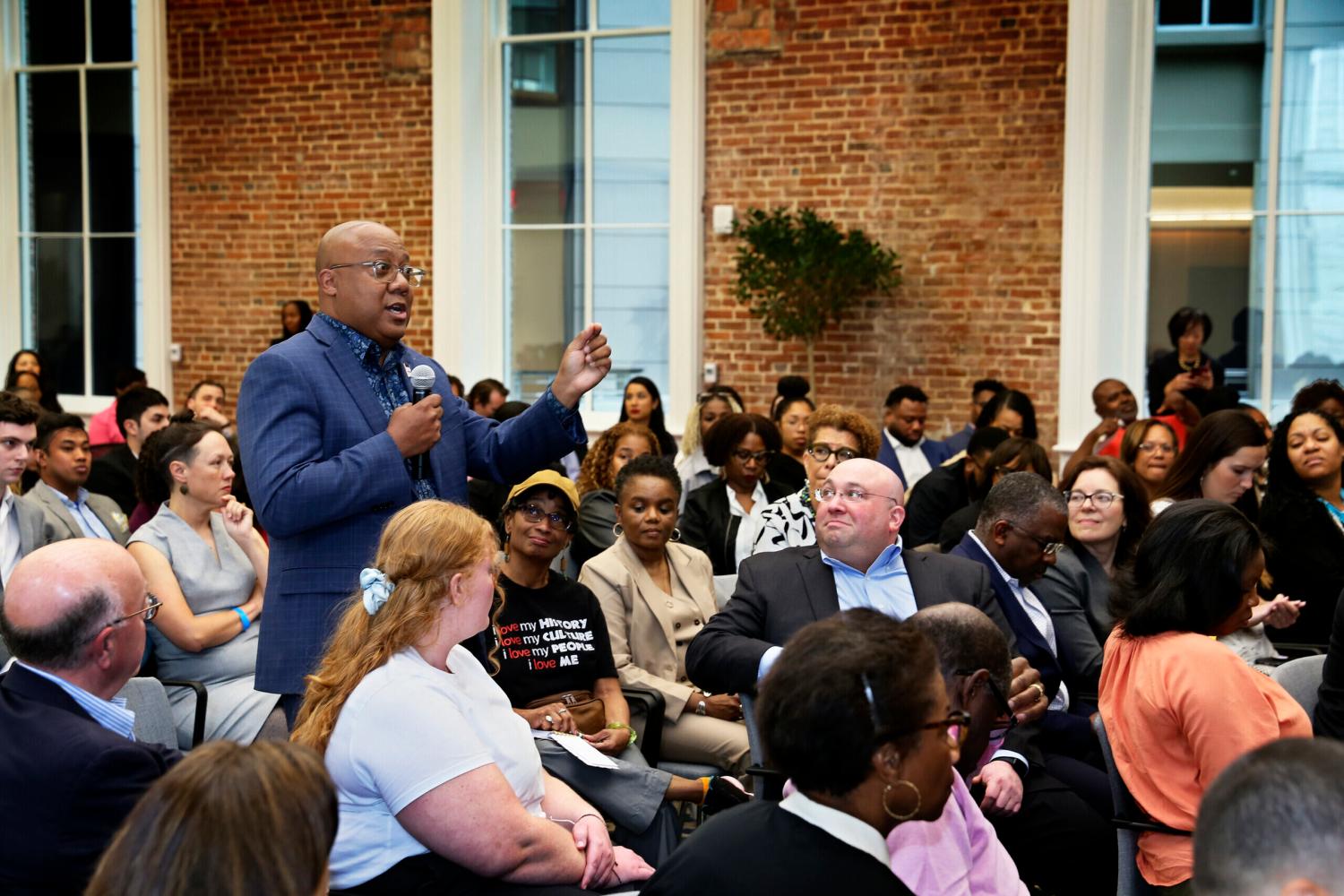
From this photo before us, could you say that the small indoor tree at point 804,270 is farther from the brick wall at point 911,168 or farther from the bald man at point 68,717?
the bald man at point 68,717

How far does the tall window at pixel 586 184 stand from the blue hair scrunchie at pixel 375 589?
6.83 meters

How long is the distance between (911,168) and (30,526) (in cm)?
582

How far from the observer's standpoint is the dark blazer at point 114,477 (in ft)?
20.5

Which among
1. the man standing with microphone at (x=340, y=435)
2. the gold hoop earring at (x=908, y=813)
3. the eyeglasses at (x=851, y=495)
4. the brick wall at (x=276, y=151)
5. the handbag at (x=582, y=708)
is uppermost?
the brick wall at (x=276, y=151)

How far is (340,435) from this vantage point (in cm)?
286

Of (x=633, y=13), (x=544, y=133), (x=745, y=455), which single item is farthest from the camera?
(x=544, y=133)

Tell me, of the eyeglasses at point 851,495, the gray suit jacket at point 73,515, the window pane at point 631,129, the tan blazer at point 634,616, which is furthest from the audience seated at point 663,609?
the window pane at point 631,129

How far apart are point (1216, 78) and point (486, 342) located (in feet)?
16.6

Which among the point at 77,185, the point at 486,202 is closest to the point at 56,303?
the point at 77,185

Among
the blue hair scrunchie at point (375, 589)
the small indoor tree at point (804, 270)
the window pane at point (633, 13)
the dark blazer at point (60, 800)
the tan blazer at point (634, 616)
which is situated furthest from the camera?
the window pane at point (633, 13)

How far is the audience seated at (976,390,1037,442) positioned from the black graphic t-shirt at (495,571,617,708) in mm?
3222

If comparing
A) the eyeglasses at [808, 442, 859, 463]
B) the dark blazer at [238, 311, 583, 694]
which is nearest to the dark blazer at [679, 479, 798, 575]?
the eyeglasses at [808, 442, 859, 463]

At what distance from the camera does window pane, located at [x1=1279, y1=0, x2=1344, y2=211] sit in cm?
812

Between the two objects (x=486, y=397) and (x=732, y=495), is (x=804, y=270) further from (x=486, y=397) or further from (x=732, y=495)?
(x=732, y=495)
